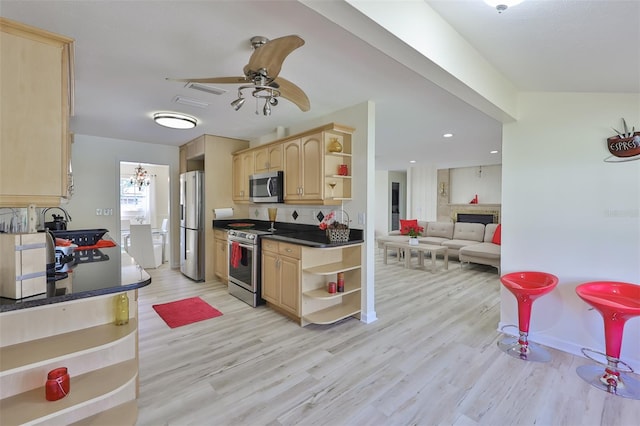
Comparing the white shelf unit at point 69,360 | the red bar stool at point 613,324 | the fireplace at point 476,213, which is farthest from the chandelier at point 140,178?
the fireplace at point 476,213

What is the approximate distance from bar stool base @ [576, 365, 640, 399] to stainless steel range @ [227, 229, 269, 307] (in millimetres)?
3225

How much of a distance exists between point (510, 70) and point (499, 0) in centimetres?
114

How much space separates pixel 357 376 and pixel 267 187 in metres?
2.75

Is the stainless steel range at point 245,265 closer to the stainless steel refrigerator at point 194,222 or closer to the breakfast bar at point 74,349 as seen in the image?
the stainless steel refrigerator at point 194,222

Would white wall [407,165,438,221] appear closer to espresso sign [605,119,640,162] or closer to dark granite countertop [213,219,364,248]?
dark granite countertop [213,219,364,248]

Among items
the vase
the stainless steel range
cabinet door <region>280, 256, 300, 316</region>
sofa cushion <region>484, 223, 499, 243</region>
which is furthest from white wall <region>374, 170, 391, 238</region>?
cabinet door <region>280, 256, 300, 316</region>

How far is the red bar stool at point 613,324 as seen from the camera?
2062mm

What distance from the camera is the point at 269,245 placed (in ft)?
11.8

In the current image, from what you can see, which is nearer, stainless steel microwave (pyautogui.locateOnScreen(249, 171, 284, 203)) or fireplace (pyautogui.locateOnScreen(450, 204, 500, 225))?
stainless steel microwave (pyautogui.locateOnScreen(249, 171, 284, 203))

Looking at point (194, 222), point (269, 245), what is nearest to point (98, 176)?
point (194, 222)

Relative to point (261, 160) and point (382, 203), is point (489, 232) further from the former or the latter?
point (261, 160)

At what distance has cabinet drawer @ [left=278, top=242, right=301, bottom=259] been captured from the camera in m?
3.17

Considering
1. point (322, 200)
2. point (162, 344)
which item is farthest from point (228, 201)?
point (162, 344)

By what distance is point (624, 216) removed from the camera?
238 centimetres
